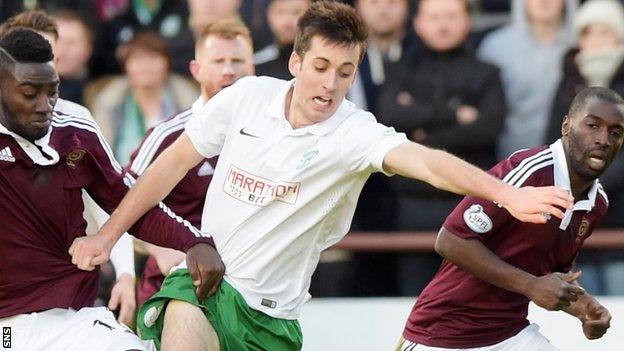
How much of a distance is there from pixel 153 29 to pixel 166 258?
2.82 m

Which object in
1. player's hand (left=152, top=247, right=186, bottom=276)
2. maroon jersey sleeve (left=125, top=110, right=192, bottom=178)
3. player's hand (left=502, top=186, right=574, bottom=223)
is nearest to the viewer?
player's hand (left=502, top=186, right=574, bottom=223)

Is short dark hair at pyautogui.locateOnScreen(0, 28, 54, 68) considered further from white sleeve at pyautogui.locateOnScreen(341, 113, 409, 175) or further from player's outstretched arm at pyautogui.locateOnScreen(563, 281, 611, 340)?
player's outstretched arm at pyautogui.locateOnScreen(563, 281, 611, 340)

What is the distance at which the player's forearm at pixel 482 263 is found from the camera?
6301 mm

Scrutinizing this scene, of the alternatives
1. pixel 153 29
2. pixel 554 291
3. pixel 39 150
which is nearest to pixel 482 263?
pixel 554 291

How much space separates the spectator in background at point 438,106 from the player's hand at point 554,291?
3.03 meters

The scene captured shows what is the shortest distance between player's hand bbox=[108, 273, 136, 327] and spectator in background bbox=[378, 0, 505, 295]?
2.62 m

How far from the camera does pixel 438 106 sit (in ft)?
30.5

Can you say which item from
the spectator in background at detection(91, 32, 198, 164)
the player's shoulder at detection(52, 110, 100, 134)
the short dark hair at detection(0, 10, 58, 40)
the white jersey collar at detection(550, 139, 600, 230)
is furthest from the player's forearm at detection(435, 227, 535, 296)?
the spectator in background at detection(91, 32, 198, 164)

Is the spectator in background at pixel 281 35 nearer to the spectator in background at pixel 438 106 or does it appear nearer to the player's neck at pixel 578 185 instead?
the spectator in background at pixel 438 106

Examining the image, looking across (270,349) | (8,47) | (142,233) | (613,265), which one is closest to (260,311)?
(270,349)

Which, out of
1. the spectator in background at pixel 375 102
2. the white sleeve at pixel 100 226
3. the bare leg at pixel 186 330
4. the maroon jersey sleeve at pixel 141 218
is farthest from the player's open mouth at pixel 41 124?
the spectator in background at pixel 375 102

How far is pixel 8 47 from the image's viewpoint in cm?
609

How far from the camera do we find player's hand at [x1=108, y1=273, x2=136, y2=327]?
22.5 ft

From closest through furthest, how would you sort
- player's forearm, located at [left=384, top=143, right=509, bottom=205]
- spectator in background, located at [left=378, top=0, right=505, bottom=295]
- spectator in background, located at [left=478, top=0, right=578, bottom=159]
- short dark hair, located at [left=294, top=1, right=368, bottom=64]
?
player's forearm, located at [left=384, top=143, right=509, bottom=205], short dark hair, located at [left=294, top=1, right=368, bottom=64], spectator in background, located at [left=378, top=0, right=505, bottom=295], spectator in background, located at [left=478, top=0, right=578, bottom=159]
